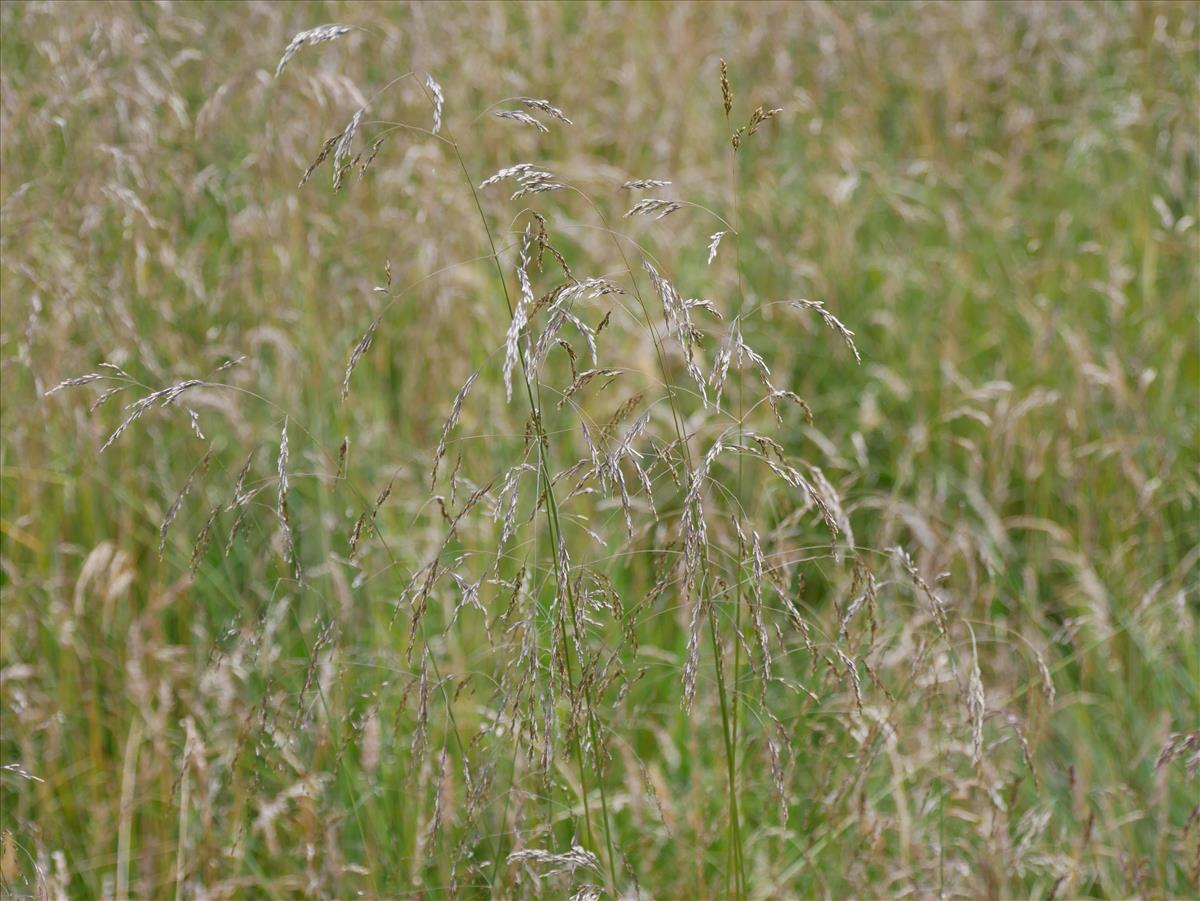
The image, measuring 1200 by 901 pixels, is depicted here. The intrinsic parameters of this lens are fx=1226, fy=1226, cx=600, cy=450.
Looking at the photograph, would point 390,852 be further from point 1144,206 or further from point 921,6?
point 921,6

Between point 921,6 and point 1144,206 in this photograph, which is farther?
point 921,6

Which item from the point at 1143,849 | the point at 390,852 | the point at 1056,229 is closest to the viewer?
the point at 390,852

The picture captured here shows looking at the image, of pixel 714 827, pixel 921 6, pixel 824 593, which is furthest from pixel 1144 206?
pixel 714 827

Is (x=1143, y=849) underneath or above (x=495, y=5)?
underneath

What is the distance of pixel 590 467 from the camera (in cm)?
147

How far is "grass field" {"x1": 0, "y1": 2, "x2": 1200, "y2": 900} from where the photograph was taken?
1644 millimetres

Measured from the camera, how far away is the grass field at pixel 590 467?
1644mm

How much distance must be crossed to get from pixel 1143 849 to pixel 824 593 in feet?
3.18

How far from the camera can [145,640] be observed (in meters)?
2.59

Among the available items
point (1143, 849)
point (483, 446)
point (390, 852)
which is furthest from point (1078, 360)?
point (390, 852)

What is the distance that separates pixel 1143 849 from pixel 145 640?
203 cm

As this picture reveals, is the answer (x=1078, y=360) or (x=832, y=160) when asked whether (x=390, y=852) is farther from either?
(x=832, y=160)

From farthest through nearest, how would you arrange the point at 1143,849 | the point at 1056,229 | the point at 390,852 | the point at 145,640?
1. the point at 1056,229
2. the point at 145,640
3. the point at 1143,849
4. the point at 390,852

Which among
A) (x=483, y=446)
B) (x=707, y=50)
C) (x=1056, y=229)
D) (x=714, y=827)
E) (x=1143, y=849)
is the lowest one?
(x=1143, y=849)
